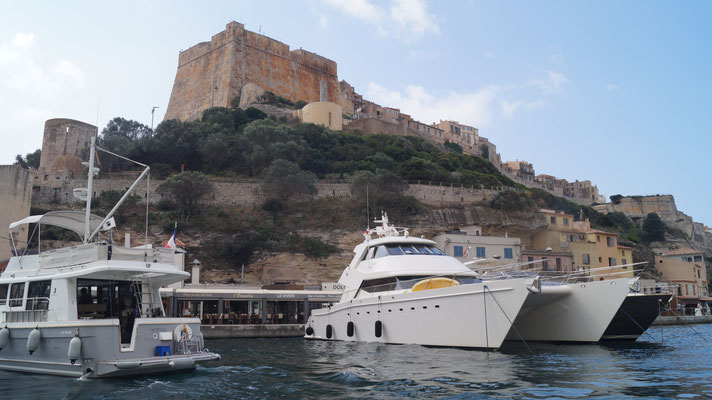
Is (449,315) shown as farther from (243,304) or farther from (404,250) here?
(243,304)

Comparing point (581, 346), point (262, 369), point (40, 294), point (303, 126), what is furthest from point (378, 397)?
Answer: point (303, 126)

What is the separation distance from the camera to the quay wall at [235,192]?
132 feet

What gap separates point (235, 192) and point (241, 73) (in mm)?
27694

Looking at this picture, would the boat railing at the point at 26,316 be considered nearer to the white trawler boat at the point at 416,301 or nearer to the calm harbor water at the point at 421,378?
the calm harbor water at the point at 421,378

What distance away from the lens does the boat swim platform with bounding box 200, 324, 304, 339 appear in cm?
2218

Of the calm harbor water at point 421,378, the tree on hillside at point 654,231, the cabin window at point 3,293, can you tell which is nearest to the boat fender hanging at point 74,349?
the calm harbor water at point 421,378

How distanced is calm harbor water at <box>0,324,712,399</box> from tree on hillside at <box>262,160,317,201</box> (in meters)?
26.3

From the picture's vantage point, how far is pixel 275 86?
67.8 metres

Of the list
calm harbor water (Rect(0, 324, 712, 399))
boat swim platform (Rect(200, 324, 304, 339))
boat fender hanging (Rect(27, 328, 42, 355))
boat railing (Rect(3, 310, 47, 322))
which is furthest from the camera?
boat swim platform (Rect(200, 324, 304, 339))

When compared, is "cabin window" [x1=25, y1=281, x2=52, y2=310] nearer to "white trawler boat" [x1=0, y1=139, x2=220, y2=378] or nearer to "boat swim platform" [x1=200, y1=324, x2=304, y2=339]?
"white trawler boat" [x1=0, y1=139, x2=220, y2=378]

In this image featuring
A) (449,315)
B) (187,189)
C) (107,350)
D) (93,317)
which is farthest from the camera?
(187,189)

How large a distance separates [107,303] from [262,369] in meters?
3.67

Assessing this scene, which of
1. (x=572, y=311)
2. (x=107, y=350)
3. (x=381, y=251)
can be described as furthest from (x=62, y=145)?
(x=572, y=311)

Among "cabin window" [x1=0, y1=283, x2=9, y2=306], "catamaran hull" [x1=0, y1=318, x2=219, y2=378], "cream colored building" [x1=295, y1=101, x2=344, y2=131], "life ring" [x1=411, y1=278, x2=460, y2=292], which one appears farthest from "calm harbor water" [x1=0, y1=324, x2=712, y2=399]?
"cream colored building" [x1=295, y1=101, x2=344, y2=131]
